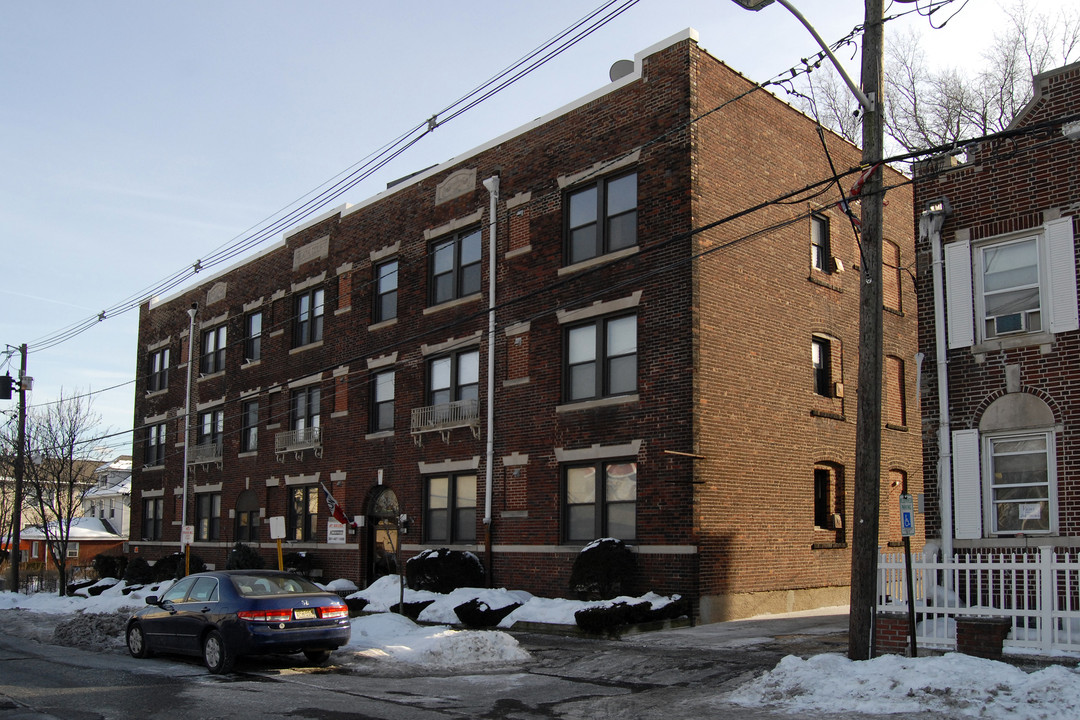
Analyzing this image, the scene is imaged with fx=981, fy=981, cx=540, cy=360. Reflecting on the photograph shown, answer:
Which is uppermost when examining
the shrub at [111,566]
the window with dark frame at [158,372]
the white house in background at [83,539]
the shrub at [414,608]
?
the window with dark frame at [158,372]

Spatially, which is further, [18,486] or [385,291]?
[18,486]

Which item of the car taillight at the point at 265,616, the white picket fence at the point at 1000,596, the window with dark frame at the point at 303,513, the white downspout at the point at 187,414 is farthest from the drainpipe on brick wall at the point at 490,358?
the white downspout at the point at 187,414

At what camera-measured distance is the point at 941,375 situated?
1622cm

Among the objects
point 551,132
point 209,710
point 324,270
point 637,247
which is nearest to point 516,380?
point 637,247

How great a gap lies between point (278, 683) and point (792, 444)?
42.9 feet

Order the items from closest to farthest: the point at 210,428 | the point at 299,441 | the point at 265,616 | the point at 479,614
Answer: the point at 265,616, the point at 479,614, the point at 299,441, the point at 210,428

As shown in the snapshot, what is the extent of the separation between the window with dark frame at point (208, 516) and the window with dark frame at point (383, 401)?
10390 millimetres

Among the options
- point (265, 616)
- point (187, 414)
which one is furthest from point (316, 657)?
point (187, 414)

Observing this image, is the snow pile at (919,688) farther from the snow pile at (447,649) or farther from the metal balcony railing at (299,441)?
the metal balcony railing at (299,441)

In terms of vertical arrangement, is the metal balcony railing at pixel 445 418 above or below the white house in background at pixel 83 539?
above

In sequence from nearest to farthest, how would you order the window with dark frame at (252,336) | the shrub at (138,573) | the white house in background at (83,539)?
the window with dark frame at (252,336) → the shrub at (138,573) → the white house in background at (83,539)

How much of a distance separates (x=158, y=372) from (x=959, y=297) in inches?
1328

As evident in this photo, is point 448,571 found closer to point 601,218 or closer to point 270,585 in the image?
point 270,585

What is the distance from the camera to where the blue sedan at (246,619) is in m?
14.1
